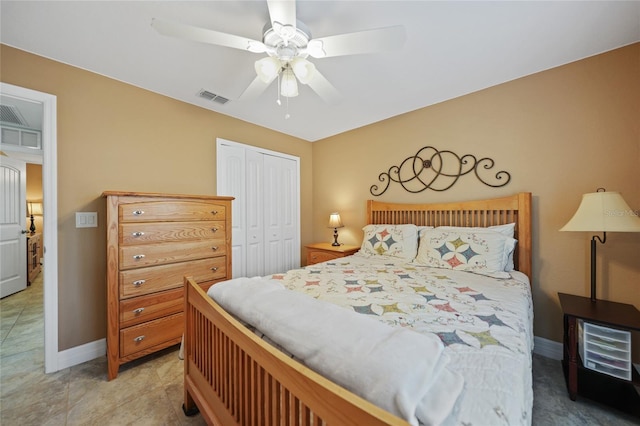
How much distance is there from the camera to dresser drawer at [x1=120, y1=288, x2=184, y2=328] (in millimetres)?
1831

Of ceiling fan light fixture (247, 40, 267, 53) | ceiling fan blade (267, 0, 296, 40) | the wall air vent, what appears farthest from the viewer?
the wall air vent

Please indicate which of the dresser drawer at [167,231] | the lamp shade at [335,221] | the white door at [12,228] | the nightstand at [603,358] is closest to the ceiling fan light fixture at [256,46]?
the dresser drawer at [167,231]

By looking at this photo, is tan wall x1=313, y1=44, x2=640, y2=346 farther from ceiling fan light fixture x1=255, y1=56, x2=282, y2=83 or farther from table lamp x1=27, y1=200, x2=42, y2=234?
table lamp x1=27, y1=200, x2=42, y2=234

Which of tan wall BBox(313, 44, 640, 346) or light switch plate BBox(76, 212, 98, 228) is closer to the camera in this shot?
tan wall BBox(313, 44, 640, 346)

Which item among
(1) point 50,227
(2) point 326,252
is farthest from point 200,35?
(2) point 326,252

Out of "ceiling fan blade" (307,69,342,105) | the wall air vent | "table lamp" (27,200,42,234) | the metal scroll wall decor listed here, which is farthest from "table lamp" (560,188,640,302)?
"table lamp" (27,200,42,234)

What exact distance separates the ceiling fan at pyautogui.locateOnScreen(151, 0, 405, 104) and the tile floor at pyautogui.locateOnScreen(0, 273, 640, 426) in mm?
2194

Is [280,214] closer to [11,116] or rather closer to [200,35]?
[200,35]

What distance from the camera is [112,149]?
2.21 meters

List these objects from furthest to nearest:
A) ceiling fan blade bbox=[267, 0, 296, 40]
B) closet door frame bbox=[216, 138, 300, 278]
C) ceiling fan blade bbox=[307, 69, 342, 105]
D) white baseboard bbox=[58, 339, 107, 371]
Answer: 1. closet door frame bbox=[216, 138, 300, 278]
2. white baseboard bbox=[58, 339, 107, 371]
3. ceiling fan blade bbox=[307, 69, 342, 105]
4. ceiling fan blade bbox=[267, 0, 296, 40]

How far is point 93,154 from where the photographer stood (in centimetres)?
212

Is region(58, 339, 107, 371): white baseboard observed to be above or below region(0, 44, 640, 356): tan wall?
below

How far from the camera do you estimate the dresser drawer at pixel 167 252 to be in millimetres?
1851

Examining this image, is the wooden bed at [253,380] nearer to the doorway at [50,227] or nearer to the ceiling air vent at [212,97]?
the doorway at [50,227]
